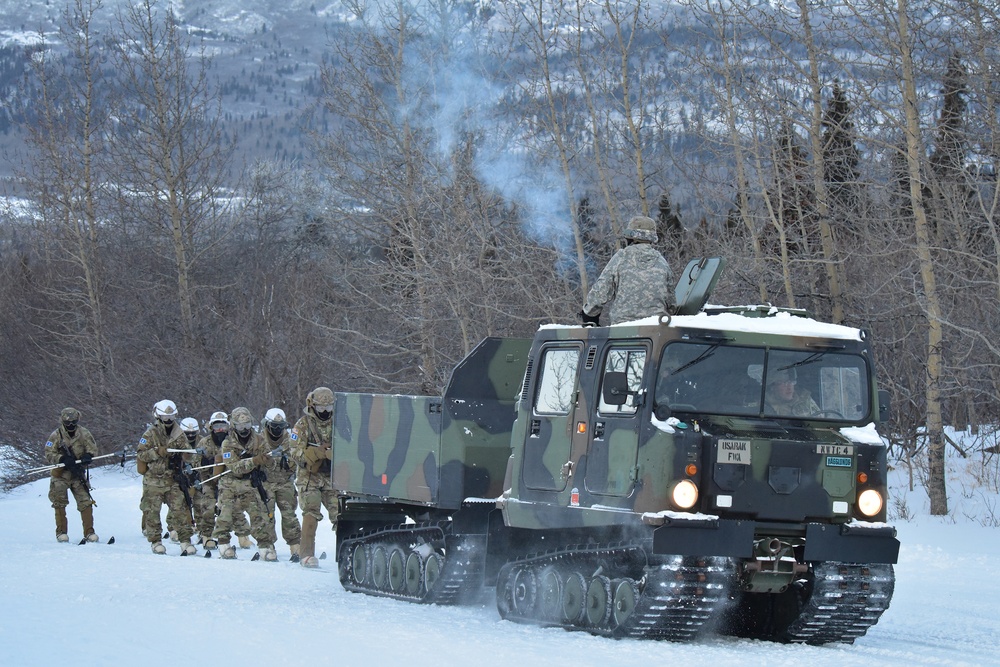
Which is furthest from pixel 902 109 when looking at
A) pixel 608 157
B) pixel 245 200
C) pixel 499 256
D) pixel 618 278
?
pixel 245 200

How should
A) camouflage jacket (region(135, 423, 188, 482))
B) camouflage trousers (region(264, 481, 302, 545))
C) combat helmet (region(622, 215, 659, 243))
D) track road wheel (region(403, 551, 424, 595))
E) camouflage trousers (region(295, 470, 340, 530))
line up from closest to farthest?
combat helmet (region(622, 215, 659, 243)), track road wheel (region(403, 551, 424, 595)), camouflage trousers (region(295, 470, 340, 530)), camouflage trousers (region(264, 481, 302, 545)), camouflage jacket (region(135, 423, 188, 482))

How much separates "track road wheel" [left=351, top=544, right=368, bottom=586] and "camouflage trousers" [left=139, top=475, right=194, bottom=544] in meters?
5.35

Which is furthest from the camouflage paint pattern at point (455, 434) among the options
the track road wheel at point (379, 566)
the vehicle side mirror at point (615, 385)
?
the vehicle side mirror at point (615, 385)

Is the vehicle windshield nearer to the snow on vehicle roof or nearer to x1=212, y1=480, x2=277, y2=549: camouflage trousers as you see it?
the snow on vehicle roof

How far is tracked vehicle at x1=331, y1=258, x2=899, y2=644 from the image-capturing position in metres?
9.90

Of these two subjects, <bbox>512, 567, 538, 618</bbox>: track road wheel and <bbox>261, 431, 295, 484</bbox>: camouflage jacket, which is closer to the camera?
<bbox>512, 567, 538, 618</bbox>: track road wheel

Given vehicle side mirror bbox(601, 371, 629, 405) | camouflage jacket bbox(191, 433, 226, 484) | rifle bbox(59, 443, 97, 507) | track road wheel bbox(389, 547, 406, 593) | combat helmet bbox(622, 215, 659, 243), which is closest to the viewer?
vehicle side mirror bbox(601, 371, 629, 405)

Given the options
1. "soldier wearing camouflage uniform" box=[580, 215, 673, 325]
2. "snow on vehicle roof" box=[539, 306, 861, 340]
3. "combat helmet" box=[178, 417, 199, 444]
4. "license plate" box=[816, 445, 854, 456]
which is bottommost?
"combat helmet" box=[178, 417, 199, 444]

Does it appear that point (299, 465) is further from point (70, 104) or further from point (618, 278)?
point (70, 104)

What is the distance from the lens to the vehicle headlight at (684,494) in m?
9.84

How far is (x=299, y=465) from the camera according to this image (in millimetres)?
16672

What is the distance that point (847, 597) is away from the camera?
10219 millimetres

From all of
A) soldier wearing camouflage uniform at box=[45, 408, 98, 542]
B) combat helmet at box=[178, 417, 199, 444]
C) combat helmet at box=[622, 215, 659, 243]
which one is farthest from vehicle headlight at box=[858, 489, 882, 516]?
soldier wearing camouflage uniform at box=[45, 408, 98, 542]

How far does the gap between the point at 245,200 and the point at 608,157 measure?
2573cm
